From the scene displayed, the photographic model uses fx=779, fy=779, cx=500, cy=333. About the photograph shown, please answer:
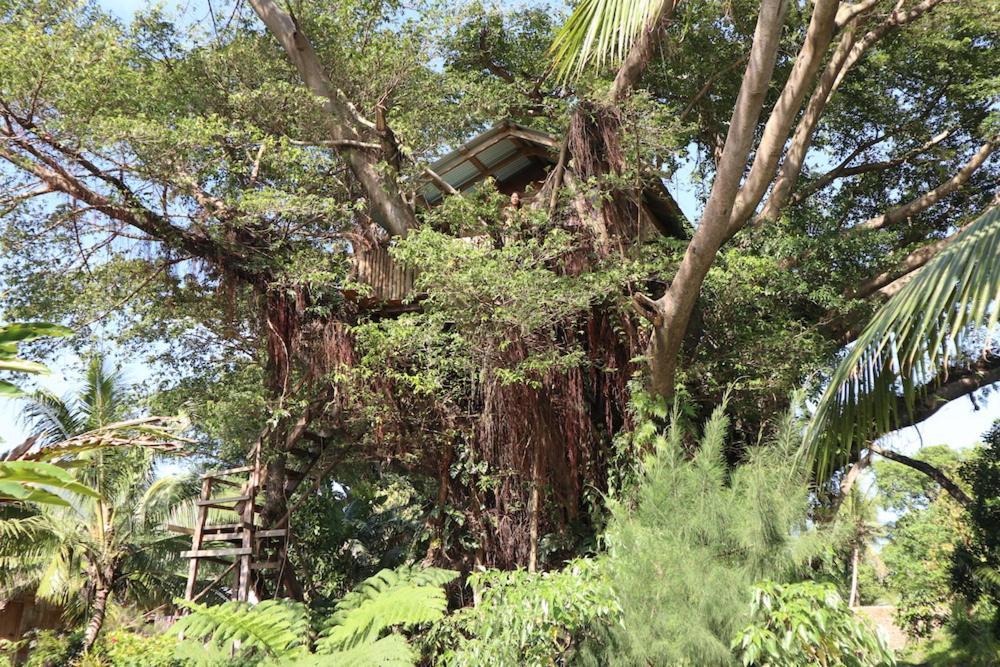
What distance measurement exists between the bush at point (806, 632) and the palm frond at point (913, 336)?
1.45 meters

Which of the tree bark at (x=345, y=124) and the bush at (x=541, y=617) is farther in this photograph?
the tree bark at (x=345, y=124)

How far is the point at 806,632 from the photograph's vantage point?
4.94m

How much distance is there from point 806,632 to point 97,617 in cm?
970

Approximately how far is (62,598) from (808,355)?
12783 mm

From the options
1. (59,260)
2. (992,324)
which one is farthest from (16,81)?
(992,324)

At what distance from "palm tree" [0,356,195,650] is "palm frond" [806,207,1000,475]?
10.1 m

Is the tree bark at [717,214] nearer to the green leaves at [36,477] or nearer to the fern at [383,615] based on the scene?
the fern at [383,615]

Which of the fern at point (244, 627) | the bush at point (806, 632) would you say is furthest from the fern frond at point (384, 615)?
the bush at point (806, 632)

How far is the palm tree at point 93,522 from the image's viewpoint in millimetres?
11484

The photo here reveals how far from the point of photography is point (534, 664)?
5.74 metres

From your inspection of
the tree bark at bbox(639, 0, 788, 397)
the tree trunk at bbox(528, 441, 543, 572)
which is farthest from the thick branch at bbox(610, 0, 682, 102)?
the tree trunk at bbox(528, 441, 543, 572)

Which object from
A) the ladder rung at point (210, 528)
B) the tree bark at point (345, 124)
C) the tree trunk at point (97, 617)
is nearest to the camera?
the tree bark at point (345, 124)

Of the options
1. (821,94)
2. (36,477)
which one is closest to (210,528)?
(36,477)

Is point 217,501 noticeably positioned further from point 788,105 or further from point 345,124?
point 788,105
